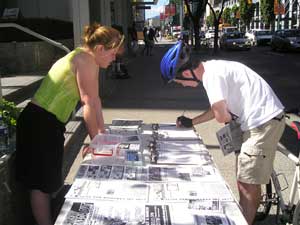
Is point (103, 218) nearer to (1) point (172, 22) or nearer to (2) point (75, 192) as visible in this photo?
(2) point (75, 192)

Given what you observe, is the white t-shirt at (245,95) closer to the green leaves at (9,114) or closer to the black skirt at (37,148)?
the black skirt at (37,148)

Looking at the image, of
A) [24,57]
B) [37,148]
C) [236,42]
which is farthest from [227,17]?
[37,148]

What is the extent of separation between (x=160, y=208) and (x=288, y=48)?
32.8 meters

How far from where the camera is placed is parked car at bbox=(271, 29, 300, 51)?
33.5m

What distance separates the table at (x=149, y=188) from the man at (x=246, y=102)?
34 cm

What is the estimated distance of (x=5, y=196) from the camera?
3.42 metres

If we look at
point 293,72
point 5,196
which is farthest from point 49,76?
point 293,72

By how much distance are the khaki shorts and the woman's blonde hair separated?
108 cm

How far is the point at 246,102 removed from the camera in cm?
343

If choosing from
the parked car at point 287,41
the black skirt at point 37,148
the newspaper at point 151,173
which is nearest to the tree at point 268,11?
the parked car at point 287,41

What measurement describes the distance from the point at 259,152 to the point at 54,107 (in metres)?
1.42

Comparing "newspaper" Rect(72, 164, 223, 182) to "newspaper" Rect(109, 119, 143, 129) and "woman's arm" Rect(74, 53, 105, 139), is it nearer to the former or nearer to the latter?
"woman's arm" Rect(74, 53, 105, 139)

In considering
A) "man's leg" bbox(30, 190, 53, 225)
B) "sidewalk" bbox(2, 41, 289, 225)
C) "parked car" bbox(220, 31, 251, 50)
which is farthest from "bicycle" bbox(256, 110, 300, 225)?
"parked car" bbox(220, 31, 251, 50)

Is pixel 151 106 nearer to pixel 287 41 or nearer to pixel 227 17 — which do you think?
A: pixel 287 41
